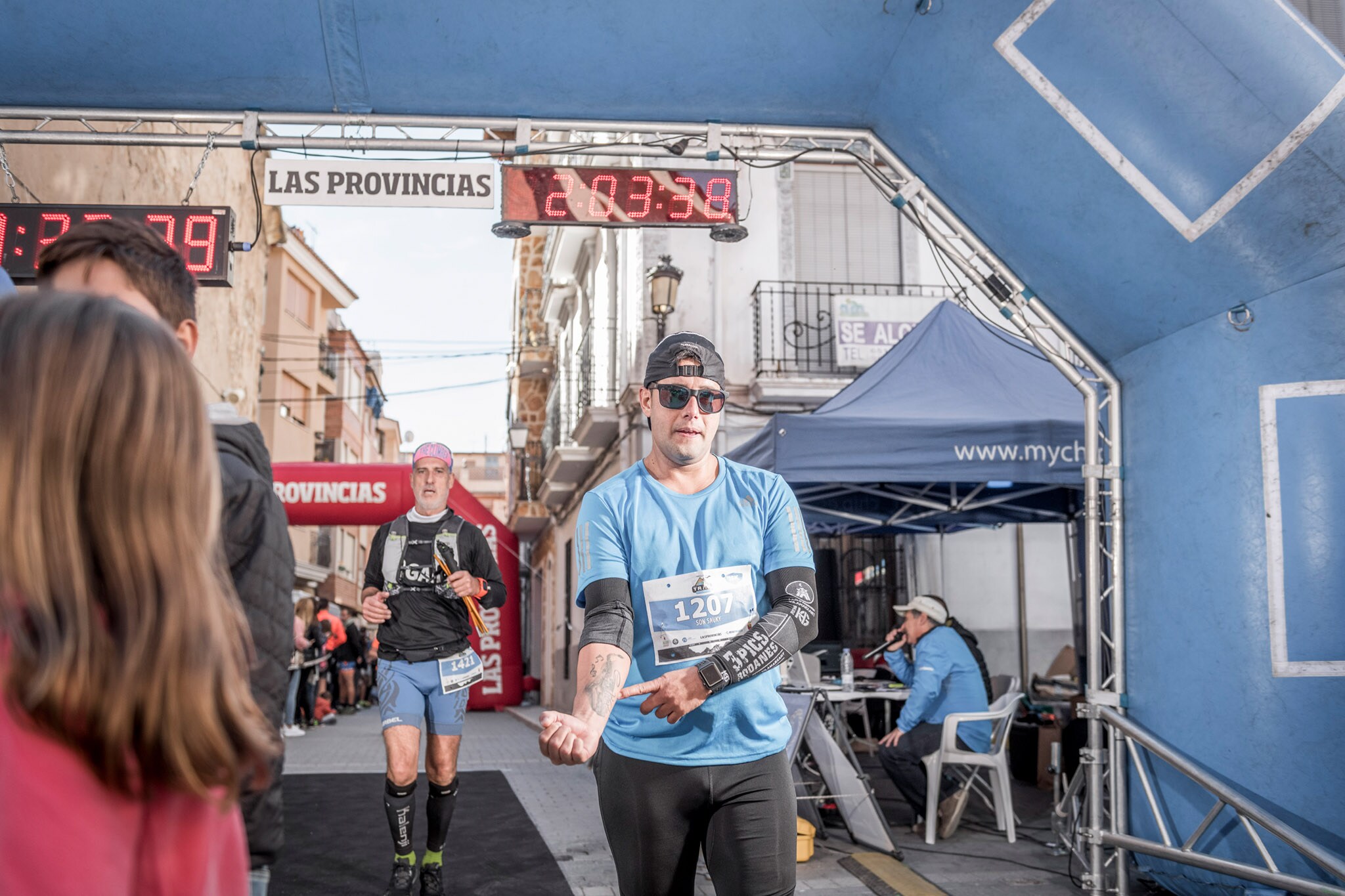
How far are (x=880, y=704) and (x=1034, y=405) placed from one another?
17.3ft

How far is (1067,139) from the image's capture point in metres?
4.93

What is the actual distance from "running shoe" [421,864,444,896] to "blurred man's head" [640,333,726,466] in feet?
10.7

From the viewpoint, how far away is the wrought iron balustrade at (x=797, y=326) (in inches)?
564

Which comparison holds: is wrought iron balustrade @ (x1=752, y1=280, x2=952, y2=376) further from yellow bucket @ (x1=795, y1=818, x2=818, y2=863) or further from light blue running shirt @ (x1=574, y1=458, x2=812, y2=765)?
light blue running shirt @ (x1=574, y1=458, x2=812, y2=765)

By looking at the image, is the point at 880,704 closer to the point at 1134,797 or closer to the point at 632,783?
the point at 1134,797

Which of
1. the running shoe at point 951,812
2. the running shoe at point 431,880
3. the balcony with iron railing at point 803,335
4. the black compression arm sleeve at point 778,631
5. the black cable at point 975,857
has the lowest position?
the black cable at point 975,857

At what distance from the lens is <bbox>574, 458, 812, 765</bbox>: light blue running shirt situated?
291 cm

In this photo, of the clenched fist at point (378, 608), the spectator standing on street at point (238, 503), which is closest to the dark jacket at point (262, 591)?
the spectator standing on street at point (238, 503)

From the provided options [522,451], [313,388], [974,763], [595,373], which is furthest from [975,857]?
[313,388]

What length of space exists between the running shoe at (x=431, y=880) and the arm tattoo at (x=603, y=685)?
328cm

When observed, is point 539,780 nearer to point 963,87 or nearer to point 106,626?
point 963,87

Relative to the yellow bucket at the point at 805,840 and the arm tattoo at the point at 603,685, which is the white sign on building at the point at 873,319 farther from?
the arm tattoo at the point at 603,685

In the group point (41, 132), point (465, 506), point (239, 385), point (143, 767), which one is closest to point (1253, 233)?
point (143, 767)

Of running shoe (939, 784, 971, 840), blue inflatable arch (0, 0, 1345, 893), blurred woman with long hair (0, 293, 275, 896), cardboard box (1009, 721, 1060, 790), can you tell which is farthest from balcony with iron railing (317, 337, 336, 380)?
blurred woman with long hair (0, 293, 275, 896)
